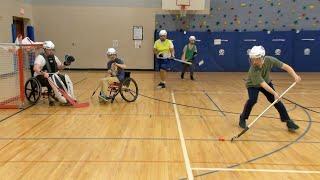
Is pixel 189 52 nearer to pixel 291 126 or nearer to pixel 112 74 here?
pixel 112 74

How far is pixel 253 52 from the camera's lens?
5.11 meters

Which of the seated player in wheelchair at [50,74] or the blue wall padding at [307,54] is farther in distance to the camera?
the blue wall padding at [307,54]

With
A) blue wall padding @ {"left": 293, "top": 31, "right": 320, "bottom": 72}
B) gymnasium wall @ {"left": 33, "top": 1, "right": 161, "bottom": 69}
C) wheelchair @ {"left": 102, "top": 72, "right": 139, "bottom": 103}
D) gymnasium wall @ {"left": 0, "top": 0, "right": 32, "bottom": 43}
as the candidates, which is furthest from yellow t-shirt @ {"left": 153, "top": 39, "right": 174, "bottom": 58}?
blue wall padding @ {"left": 293, "top": 31, "right": 320, "bottom": 72}

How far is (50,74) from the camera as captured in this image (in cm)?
720

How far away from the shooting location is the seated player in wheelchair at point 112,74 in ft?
24.7

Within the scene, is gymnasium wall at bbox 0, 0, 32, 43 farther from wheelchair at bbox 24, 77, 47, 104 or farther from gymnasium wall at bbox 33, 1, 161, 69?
wheelchair at bbox 24, 77, 47, 104

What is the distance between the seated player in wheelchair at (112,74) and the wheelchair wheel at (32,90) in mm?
1285

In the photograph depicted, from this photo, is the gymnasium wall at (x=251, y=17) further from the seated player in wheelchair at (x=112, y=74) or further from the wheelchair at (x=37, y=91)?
the wheelchair at (x=37, y=91)

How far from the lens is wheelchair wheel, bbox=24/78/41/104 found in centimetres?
718

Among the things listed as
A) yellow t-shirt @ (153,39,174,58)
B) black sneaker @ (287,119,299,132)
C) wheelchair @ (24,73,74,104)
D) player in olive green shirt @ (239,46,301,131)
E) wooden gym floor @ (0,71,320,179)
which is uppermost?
yellow t-shirt @ (153,39,174,58)

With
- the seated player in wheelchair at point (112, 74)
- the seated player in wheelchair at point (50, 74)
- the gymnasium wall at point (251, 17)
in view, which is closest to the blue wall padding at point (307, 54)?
the gymnasium wall at point (251, 17)

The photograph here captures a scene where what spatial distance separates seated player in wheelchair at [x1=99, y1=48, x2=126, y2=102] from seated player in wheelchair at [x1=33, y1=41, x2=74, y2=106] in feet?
2.31

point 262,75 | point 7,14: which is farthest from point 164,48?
point 7,14

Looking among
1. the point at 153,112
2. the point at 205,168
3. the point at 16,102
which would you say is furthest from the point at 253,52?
the point at 16,102
